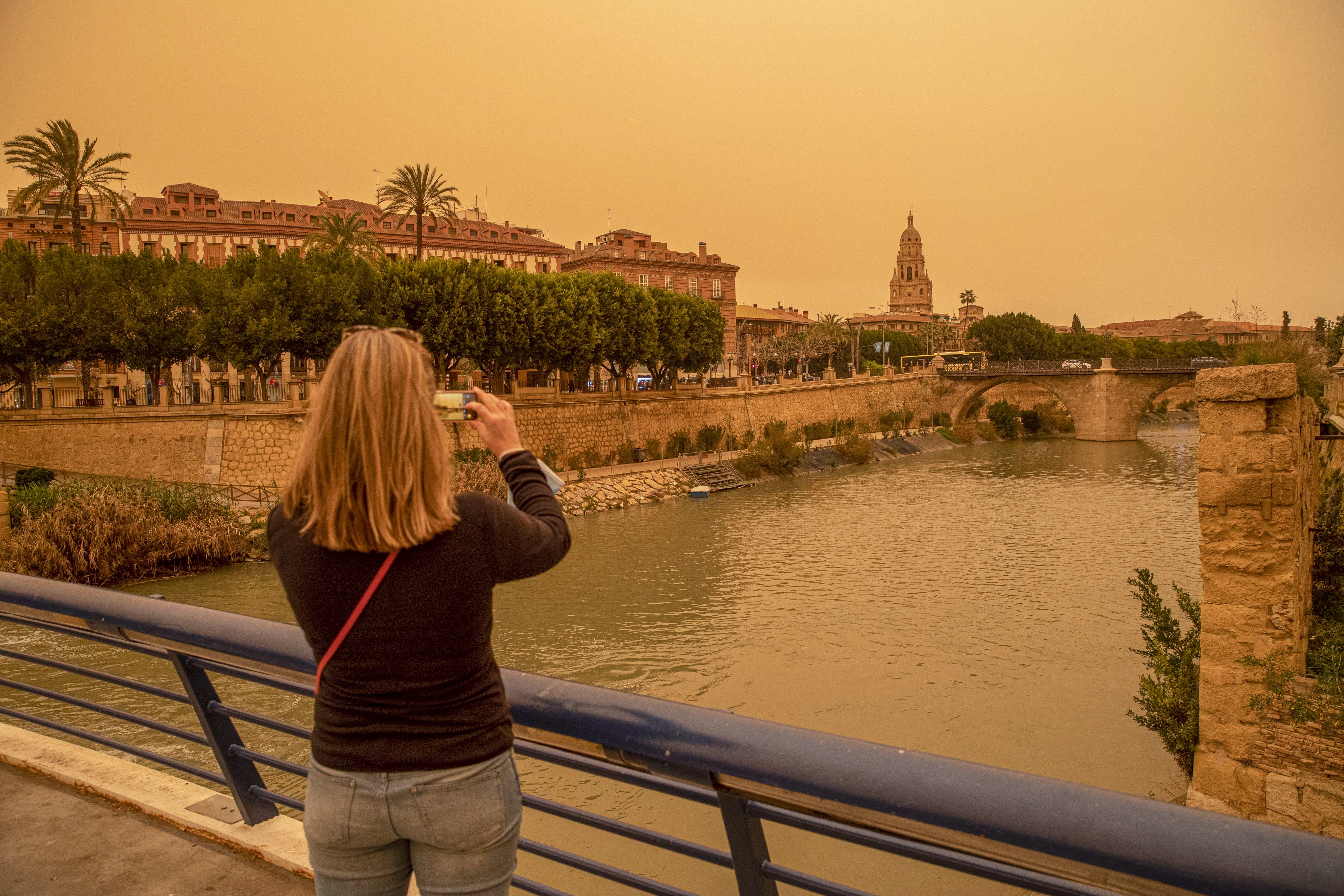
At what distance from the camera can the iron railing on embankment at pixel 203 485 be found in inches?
1008

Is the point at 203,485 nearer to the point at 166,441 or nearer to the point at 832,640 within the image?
the point at 166,441

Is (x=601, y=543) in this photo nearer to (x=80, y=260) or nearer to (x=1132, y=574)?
(x=1132, y=574)

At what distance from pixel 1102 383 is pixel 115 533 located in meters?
53.8

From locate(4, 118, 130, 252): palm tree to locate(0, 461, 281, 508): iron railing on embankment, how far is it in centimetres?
879

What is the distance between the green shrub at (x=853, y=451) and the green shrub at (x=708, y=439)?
6.17 m

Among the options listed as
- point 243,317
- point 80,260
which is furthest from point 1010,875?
point 80,260

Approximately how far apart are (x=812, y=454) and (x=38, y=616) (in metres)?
41.6

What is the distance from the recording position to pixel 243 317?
2883 centimetres

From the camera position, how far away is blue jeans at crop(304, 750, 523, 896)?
5.60ft

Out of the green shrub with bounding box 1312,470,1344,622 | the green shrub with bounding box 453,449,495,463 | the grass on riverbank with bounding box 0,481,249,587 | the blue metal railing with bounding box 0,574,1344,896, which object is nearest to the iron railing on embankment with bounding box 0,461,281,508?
the grass on riverbank with bounding box 0,481,249,587

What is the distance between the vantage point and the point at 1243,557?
21.5 feet

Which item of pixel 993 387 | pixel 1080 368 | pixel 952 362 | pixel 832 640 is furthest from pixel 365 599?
pixel 952 362

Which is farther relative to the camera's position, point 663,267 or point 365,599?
point 663,267

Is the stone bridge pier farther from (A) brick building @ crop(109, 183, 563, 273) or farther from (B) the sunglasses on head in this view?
Answer: (B) the sunglasses on head
